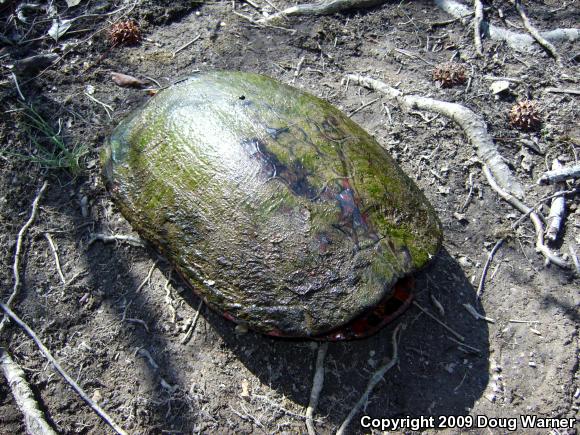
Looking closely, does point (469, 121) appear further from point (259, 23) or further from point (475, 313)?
point (259, 23)

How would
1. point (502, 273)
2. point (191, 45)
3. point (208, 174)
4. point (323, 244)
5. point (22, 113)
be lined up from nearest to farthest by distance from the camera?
point (323, 244)
point (208, 174)
point (502, 273)
point (22, 113)
point (191, 45)

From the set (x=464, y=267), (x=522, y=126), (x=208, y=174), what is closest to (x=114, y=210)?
(x=208, y=174)

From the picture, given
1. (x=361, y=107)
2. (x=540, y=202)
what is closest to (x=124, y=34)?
(x=361, y=107)

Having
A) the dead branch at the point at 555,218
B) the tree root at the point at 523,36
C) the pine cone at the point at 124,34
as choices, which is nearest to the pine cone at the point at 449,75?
the tree root at the point at 523,36

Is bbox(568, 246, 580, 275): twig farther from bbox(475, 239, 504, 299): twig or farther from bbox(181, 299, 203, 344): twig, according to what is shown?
bbox(181, 299, 203, 344): twig

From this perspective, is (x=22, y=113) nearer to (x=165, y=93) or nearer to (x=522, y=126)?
(x=165, y=93)

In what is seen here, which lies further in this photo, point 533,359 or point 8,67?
point 8,67

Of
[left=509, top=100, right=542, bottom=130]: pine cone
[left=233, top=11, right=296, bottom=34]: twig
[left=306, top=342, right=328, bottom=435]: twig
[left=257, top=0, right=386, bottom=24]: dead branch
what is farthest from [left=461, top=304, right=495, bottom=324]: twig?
[left=257, top=0, right=386, bottom=24]: dead branch
